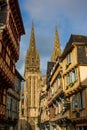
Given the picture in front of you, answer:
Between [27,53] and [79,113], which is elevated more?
[27,53]

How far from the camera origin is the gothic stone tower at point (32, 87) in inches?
4380

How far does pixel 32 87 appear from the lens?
120062 mm

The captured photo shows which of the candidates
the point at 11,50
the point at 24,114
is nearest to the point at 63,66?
the point at 11,50

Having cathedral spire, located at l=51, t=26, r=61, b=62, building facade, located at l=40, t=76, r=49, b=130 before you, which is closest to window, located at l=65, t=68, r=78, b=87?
building facade, located at l=40, t=76, r=49, b=130

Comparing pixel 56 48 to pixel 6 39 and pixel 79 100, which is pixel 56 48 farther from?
pixel 6 39

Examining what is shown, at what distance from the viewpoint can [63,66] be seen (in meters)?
30.3

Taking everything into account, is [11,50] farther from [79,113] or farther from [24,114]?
[24,114]

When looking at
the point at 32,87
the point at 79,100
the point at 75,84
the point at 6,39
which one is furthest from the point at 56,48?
the point at 6,39

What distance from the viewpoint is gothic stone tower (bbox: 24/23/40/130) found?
111250mm

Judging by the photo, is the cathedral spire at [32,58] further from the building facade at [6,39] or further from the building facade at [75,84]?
the building facade at [6,39]

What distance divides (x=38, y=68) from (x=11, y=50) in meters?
95.5

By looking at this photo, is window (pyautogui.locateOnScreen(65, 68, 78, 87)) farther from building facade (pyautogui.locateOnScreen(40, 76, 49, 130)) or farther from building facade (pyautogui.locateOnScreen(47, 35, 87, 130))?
building facade (pyautogui.locateOnScreen(40, 76, 49, 130))

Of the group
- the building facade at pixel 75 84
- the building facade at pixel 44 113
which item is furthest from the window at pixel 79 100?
the building facade at pixel 44 113

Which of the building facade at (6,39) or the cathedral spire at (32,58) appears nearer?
the building facade at (6,39)
